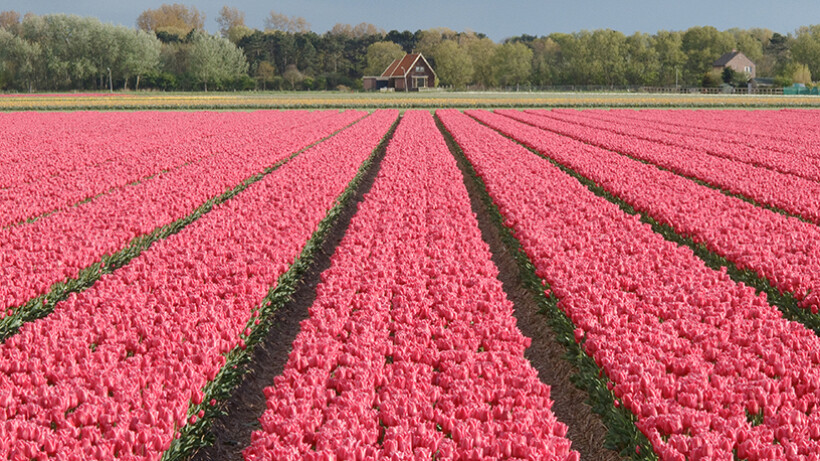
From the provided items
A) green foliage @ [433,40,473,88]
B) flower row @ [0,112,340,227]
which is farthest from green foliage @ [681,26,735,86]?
flower row @ [0,112,340,227]

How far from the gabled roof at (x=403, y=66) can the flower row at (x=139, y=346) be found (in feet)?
384

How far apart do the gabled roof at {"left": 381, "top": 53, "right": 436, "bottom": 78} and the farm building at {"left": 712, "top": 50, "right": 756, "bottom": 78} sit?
64338 mm

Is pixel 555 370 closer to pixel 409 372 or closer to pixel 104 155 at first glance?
pixel 409 372

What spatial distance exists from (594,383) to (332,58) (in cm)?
14420

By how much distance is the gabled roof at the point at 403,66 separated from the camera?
123m

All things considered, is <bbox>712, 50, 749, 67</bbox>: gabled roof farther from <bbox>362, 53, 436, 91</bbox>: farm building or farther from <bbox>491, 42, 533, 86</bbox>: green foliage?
<bbox>362, 53, 436, 91</bbox>: farm building

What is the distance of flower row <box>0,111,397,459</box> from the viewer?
4223 mm

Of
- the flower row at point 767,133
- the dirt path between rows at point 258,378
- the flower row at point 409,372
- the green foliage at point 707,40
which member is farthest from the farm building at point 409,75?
the flower row at point 409,372

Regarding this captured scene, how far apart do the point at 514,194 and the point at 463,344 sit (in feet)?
24.9

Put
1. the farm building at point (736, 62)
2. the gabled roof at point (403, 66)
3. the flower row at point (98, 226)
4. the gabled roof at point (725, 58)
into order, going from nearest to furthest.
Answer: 1. the flower row at point (98, 226)
2. the gabled roof at point (403, 66)
3. the farm building at point (736, 62)
4. the gabled roof at point (725, 58)

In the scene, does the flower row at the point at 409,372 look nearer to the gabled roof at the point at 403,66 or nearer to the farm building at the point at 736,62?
the gabled roof at the point at 403,66

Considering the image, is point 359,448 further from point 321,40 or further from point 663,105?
point 321,40

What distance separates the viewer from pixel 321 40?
→ 14588cm

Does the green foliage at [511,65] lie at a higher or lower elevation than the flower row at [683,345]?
higher
